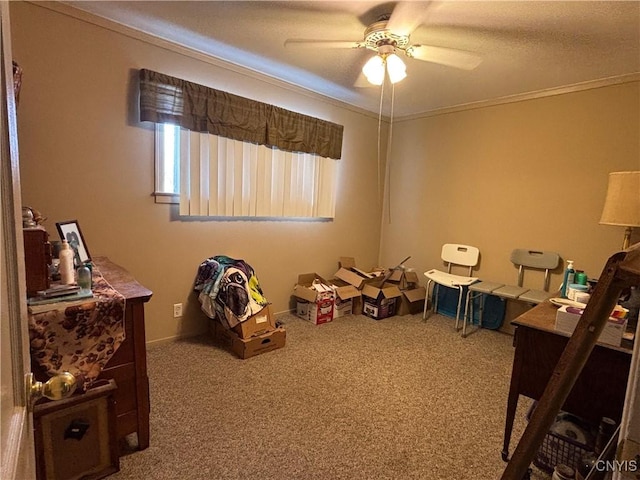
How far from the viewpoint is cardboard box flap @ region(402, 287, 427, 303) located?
12.3ft

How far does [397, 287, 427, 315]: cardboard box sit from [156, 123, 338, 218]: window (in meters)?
1.21

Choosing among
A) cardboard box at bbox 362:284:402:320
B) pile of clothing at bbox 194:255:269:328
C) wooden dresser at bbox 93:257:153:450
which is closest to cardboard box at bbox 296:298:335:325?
cardboard box at bbox 362:284:402:320

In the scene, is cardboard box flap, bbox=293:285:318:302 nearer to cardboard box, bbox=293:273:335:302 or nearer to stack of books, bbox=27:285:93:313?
cardboard box, bbox=293:273:335:302

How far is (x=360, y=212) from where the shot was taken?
4234 mm

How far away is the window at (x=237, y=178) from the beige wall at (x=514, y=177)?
3.54 ft

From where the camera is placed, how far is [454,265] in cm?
386

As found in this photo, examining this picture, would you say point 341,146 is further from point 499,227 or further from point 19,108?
point 19,108

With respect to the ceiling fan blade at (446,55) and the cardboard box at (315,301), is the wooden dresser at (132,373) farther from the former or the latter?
the ceiling fan blade at (446,55)

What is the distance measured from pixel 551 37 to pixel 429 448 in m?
2.54

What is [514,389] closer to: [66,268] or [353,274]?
[66,268]

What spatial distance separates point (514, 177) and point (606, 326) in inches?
93.9

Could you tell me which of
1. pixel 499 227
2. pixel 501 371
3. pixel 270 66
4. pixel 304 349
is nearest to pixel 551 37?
pixel 499 227

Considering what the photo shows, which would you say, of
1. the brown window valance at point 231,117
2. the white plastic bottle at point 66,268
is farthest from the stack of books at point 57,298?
the brown window valance at point 231,117

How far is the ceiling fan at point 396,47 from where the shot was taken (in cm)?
188
